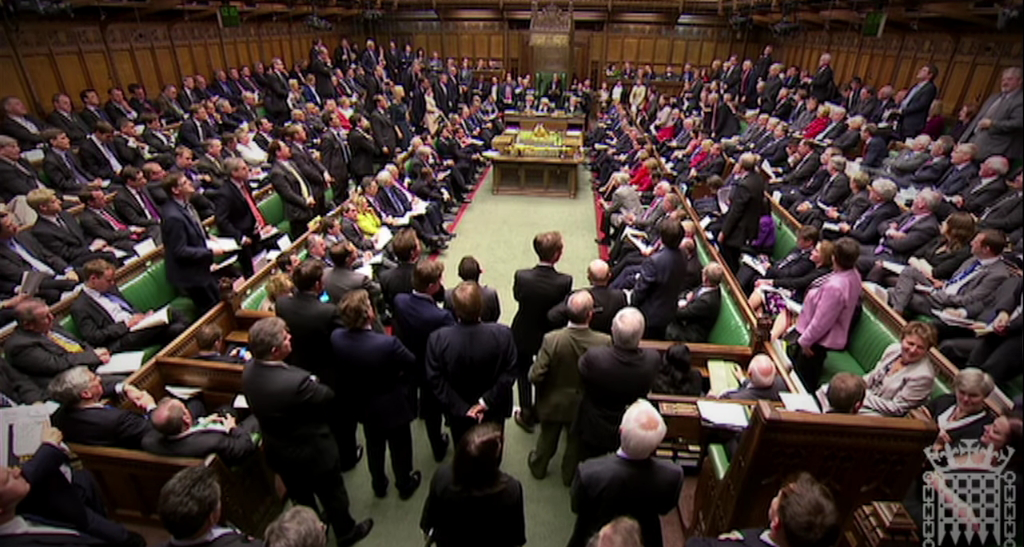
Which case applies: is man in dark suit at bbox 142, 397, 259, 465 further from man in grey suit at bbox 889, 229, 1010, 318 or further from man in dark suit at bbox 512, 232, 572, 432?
man in grey suit at bbox 889, 229, 1010, 318

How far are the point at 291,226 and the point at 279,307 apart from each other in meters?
3.28

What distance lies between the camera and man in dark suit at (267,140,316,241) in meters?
5.49

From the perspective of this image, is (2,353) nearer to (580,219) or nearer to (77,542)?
(77,542)

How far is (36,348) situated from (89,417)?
98cm

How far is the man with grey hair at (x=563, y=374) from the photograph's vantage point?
2764 millimetres

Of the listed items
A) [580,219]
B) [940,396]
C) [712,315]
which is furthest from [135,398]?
[580,219]

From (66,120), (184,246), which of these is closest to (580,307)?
(184,246)

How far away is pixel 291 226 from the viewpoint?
5828mm

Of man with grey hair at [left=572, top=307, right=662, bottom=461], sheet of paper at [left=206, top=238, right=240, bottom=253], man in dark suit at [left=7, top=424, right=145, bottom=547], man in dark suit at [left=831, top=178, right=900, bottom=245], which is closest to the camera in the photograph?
man in dark suit at [left=7, top=424, right=145, bottom=547]

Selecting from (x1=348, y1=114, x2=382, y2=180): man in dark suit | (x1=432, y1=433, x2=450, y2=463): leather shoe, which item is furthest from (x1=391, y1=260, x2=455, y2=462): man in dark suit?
(x1=348, y1=114, x2=382, y2=180): man in dark suit

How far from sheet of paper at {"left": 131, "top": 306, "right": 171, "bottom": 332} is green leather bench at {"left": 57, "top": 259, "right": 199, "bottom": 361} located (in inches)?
6.7

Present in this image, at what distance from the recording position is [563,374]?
2924 millimetres

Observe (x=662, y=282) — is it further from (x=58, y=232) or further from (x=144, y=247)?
(x=58, y=232)

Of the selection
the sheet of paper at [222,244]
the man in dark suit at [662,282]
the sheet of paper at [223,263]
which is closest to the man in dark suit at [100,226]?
the sheet of paper at [223,263]
